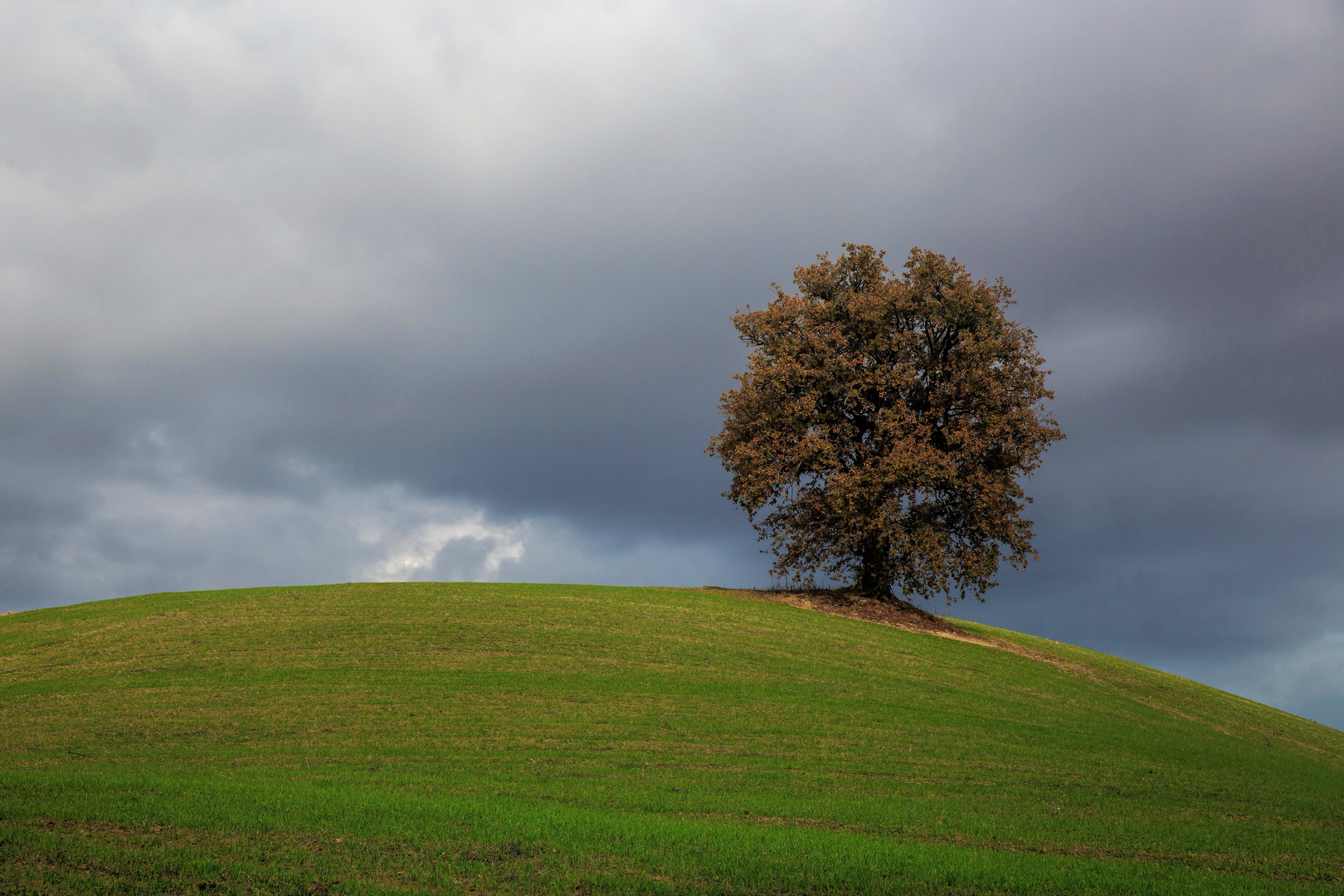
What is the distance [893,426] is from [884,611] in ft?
31.8

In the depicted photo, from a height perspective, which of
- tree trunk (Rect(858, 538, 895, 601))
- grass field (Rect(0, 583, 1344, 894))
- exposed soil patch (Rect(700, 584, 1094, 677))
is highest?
tree trunk (Rect(858, 538, 895, 601))

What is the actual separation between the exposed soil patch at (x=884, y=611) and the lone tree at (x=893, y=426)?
142 centimetres

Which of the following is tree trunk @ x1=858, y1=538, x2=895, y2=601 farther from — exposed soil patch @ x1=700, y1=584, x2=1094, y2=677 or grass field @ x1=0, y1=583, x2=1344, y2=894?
grass field @ x1=0, y1=583, x2=1344, y2=894

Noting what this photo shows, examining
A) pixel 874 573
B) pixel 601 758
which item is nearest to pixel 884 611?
pixel 874 573

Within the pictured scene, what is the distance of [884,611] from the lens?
41.9m

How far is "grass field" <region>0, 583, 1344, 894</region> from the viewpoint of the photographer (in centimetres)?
1172

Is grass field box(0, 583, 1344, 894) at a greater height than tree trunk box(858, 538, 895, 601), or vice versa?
tree trunk box(858, 538, 895, 601)

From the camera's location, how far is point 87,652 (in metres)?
29.2

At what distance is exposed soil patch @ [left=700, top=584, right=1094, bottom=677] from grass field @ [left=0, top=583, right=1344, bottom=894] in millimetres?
1594

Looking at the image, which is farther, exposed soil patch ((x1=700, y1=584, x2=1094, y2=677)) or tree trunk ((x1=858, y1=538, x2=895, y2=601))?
tree trunk ((x1=858, y1=538, x2=895, y2=601))

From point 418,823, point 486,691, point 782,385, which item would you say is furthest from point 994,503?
point 418,823

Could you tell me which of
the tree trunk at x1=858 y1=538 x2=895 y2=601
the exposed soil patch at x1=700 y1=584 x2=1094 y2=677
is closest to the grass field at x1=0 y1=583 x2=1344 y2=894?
the exposed soil patch at x1=700 y1=584 x2=1094 y2=677

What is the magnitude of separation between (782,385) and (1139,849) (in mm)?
28718

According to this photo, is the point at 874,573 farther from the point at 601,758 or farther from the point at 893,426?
the point at 601,758
